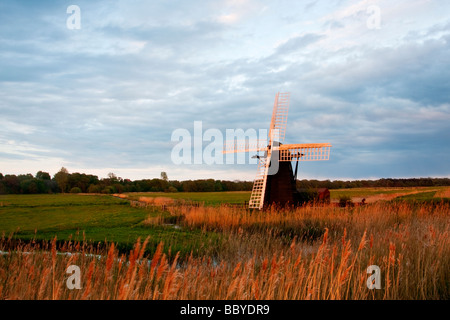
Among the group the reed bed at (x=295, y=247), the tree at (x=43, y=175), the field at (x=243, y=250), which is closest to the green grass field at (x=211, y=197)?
the reed bed at (x=295, y=247)

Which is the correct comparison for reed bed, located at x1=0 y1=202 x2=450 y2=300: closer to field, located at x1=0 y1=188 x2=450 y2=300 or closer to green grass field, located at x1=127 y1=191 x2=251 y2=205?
field, located at x1=0 y1=188 x2=450 y2=300

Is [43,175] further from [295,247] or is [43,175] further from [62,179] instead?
[295,247]

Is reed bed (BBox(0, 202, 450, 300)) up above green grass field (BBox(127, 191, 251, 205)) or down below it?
above

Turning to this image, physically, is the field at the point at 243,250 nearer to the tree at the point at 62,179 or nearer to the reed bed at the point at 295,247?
the reed bed at the point at 295,247

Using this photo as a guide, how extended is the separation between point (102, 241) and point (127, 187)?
62.5m

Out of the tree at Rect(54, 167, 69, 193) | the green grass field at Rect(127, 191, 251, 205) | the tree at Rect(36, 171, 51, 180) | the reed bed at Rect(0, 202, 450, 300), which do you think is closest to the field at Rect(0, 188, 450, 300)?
the reed bed at Rect(0, 202, 450, 300)

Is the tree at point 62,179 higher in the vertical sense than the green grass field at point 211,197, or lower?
higher

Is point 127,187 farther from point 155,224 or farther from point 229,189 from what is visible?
point 155,224

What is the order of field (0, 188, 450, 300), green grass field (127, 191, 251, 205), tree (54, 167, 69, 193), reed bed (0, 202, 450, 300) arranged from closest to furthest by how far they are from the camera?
field (0, 188, 450, 300) → reed bed (0, 202, 450, 300) → green grass field (127, 191, 251, 205) → tree (54, 167, 69, 193)

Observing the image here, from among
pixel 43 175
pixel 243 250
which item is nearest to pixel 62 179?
pixel 43 175

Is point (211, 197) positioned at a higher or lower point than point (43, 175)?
lower

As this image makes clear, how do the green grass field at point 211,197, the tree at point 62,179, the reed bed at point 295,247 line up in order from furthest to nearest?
the tree at point 62,179 < the green grass field at point 211,197 < the reed bed at point 295,247

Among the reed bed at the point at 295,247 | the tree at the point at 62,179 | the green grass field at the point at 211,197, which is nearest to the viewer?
the reed bed at the point at 295,247

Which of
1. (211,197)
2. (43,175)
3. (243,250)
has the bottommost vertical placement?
(211,197)
